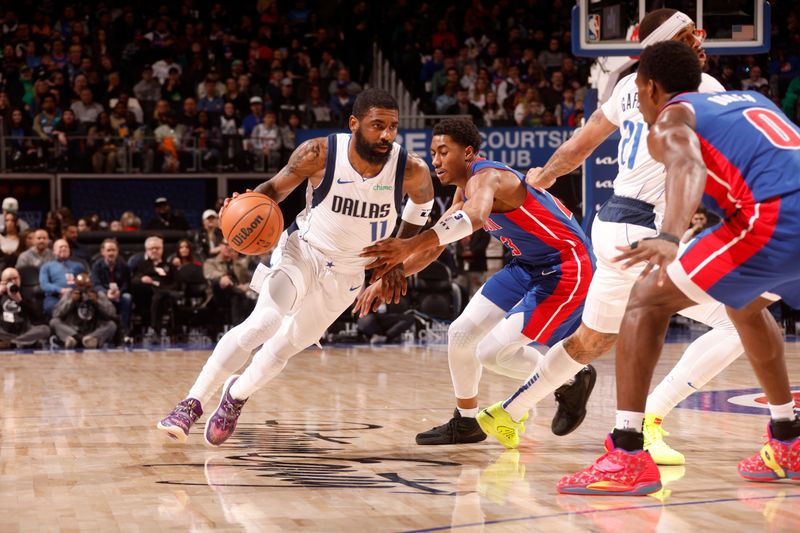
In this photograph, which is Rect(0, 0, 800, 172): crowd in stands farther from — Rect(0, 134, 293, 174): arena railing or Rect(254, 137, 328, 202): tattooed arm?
Rect(254, 137, 328, 202): tattooed arm

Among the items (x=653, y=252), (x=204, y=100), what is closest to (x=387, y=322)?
(x=204, y=100)

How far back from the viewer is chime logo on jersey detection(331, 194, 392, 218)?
5.74 meters

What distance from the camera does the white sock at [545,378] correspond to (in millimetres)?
5406

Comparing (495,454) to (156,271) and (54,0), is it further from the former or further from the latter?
(54,0)

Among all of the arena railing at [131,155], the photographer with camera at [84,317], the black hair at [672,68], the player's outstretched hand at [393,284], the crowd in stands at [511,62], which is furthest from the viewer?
the crowd in stands at [511,62]

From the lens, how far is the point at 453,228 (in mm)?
5195

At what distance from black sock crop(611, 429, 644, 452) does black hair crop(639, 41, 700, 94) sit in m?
1.34

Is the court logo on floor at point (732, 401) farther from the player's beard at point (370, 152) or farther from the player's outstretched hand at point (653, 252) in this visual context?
the player's outstretched hand at point (653, 252)

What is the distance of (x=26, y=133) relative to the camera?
52.2 ft

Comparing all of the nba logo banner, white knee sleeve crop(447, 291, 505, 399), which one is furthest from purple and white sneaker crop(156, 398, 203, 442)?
the nba logo banner

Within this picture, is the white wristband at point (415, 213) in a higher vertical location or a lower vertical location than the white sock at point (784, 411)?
higher

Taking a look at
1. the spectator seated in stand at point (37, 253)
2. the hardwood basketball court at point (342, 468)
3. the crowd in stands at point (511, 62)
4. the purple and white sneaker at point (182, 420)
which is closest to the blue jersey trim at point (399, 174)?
the hardwood basketball court at point (342, 468)

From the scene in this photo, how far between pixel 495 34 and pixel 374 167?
48.8 feet

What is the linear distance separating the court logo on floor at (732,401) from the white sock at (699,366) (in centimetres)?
173
